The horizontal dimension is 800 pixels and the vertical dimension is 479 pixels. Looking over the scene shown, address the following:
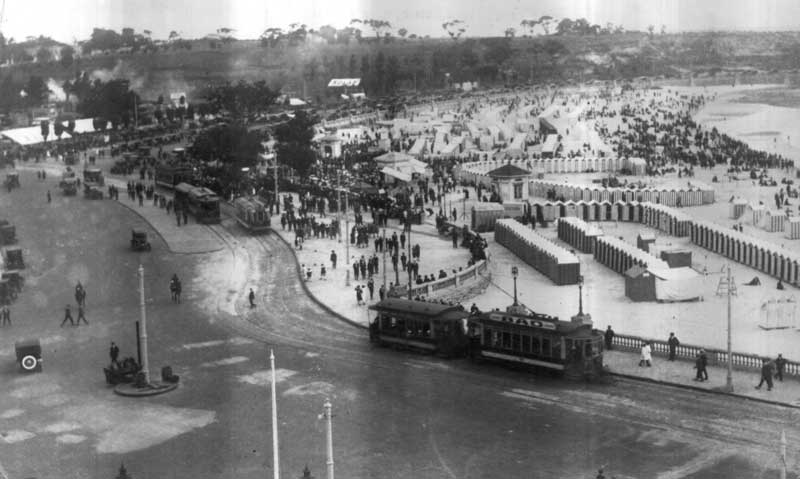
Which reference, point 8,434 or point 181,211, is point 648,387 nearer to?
point 8,434

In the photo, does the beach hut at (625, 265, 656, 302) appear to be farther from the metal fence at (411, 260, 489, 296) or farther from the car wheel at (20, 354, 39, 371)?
the car wheel at (20, 354, 39, 371)

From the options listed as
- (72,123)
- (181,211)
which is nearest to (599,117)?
(72,123)

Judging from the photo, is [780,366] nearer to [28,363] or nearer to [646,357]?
[646,357]

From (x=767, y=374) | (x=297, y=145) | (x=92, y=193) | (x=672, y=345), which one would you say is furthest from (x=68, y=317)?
(x=297, y=145)

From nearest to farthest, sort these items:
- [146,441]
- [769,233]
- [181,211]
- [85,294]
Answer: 1. [146,441]
2. [85,294]
3. [769,233]
4. [181,211]

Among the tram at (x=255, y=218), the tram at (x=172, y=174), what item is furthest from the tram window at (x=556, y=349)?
the tram at (x=172, y=174)

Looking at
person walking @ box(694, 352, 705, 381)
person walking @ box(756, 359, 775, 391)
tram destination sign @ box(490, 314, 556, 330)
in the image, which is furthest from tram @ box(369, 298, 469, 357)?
person walking @ box(756, 359, 775, 391)

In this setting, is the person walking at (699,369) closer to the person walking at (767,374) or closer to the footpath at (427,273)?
the footpath at (427,273)
